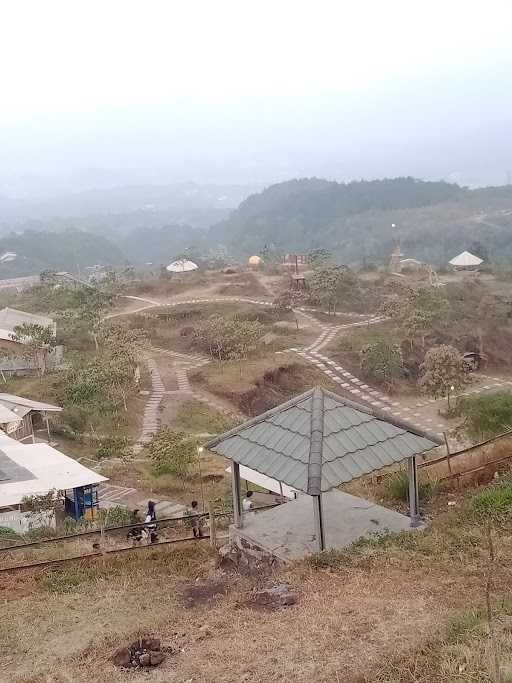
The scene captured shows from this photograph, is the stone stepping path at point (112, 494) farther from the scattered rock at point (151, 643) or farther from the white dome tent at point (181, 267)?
the white dome tent at point (181, 267)

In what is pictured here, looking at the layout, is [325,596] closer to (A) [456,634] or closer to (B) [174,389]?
(A) [456,634]

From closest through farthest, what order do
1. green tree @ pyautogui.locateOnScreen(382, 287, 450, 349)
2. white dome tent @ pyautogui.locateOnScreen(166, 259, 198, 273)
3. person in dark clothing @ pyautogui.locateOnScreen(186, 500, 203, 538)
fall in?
person in dark clothing @ pyautogui.locateOnScreen(186, 500, 203, 538) → green tree @ pyautogui.locateOnScreen(382, 287, 450, 349) → white dome tent @ pyautogui.locateOnScreen(166, 259, 198, 273)

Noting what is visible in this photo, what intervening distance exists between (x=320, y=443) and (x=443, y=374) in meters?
20.2

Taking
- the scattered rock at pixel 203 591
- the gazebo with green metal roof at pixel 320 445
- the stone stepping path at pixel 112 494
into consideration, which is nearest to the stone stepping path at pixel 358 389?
the stone stepping path at pixel 112 494

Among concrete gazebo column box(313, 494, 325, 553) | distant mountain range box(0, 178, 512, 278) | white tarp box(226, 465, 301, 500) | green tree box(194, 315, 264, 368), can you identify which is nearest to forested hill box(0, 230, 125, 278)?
distant mountain range box(0, 178, 512, 278)

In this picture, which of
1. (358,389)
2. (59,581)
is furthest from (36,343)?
(59,581)

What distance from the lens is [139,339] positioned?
34844 millimetres

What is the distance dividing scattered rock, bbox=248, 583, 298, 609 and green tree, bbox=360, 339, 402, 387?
24220mm

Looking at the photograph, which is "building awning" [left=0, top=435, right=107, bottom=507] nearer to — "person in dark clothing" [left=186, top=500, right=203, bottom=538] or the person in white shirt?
"person in dark clothing" [left=186, top=500, right=203, bottom=538]

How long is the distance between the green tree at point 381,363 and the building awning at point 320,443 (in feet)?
73.4

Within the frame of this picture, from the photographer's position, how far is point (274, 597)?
29.3 feet

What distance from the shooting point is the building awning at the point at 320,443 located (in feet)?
31.8

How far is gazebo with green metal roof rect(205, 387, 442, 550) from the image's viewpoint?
970 cm

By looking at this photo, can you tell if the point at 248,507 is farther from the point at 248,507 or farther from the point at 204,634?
the point at 204,634
